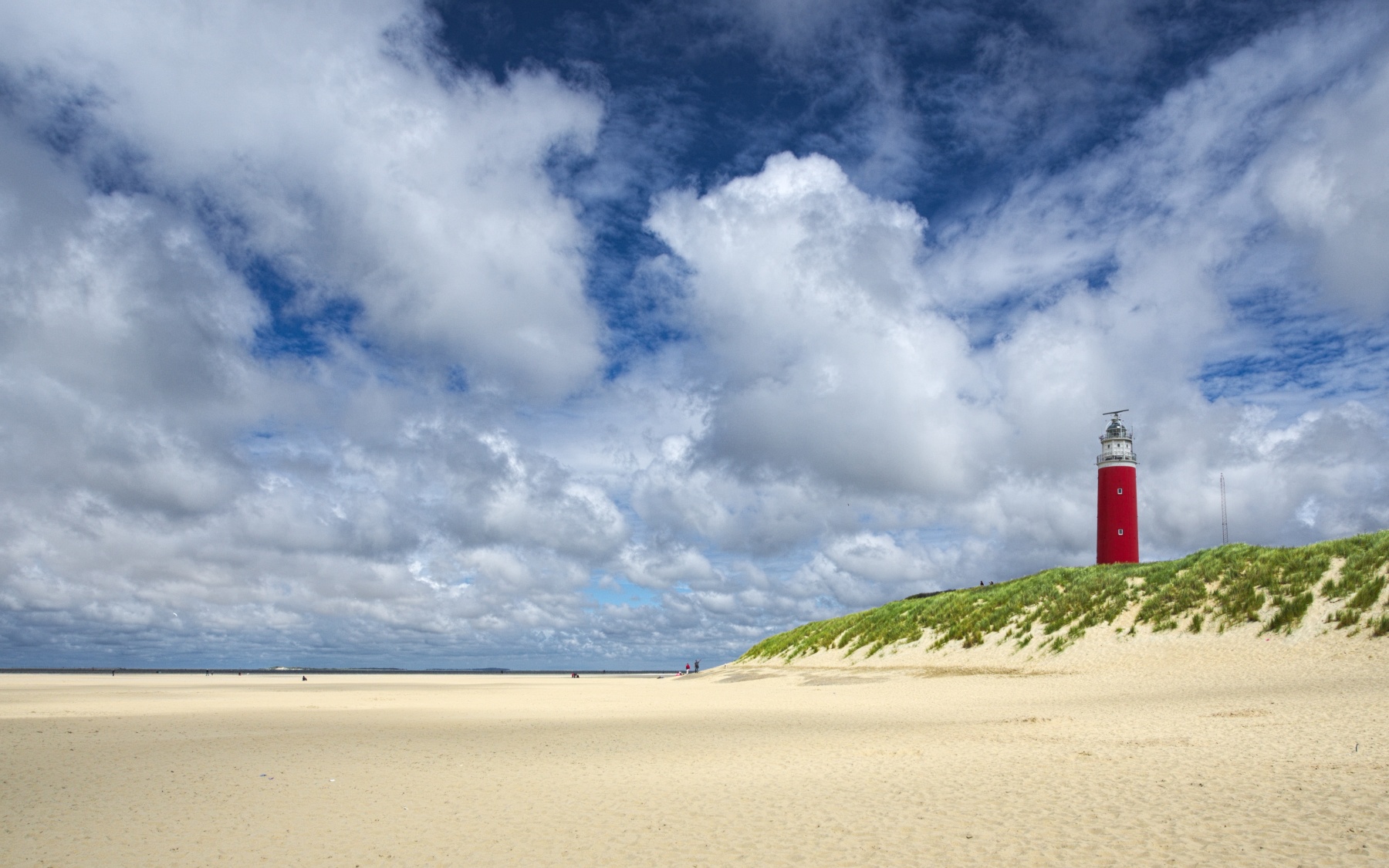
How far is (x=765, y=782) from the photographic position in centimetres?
1319

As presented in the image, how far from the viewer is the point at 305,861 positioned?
9031 mm

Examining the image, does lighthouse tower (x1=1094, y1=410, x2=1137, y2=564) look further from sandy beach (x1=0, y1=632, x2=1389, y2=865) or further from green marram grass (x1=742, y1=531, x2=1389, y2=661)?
sandy beach (x1=0, y1=632, x2=1389, y2=865)

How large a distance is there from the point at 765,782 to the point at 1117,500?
45.3m

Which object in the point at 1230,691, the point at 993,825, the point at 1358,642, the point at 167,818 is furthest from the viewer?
the point at 1358,642

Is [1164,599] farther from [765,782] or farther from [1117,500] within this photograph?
[765,782]

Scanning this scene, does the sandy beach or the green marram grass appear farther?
the green marram grass

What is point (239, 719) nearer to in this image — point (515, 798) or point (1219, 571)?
point (515, 798)

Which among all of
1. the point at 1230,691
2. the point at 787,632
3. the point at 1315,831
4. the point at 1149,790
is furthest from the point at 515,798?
the point at 787,632

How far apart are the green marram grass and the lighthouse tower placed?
7.47 m

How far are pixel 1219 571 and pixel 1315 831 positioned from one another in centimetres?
2938

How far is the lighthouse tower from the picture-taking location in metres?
49.5

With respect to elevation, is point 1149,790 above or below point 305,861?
above

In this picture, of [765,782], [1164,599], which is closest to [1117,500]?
[1164,599]

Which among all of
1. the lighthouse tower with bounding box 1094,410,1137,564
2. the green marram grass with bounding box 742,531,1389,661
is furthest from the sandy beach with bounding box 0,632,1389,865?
the lighthouse tower with bounding box 1094,410,1137,564
